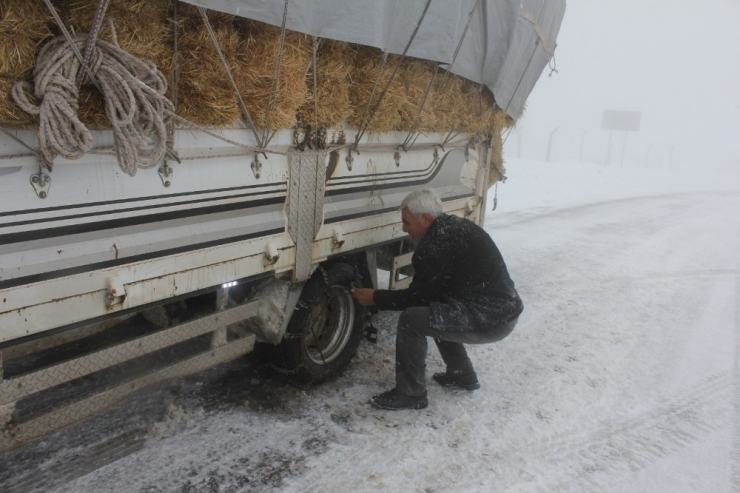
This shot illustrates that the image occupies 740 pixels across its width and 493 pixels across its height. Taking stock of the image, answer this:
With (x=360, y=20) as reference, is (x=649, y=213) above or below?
below

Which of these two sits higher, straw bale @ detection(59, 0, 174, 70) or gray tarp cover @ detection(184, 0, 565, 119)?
gray tarp cover @ detection(184, 0, 565, 119)

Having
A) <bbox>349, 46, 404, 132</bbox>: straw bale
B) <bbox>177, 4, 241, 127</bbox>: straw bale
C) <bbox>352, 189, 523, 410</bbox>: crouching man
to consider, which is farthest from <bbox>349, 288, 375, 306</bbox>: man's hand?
<bbox>177, 4, 241, 127</bbox>: straw bale

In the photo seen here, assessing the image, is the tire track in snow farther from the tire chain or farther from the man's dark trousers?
the tire chain

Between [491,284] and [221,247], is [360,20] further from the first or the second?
[491,284]

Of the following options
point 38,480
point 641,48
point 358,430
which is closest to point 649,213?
point 358,430

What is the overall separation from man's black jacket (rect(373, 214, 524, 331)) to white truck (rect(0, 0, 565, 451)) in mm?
694

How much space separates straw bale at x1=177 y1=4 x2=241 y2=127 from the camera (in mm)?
2934

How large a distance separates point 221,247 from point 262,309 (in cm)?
69

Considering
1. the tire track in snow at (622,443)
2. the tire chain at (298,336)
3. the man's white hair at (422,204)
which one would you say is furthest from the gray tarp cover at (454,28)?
the tire track in snow at (622,443)

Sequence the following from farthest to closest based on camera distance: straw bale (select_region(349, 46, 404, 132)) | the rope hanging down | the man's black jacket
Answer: straw bale (select_region(349, 46, 404, 132)), the man's black jacket, the rope hanging down

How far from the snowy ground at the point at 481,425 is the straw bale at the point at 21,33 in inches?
86.3

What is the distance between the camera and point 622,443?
385 cm

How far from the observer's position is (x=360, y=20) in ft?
11.6

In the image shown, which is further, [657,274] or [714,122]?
[714,122]
